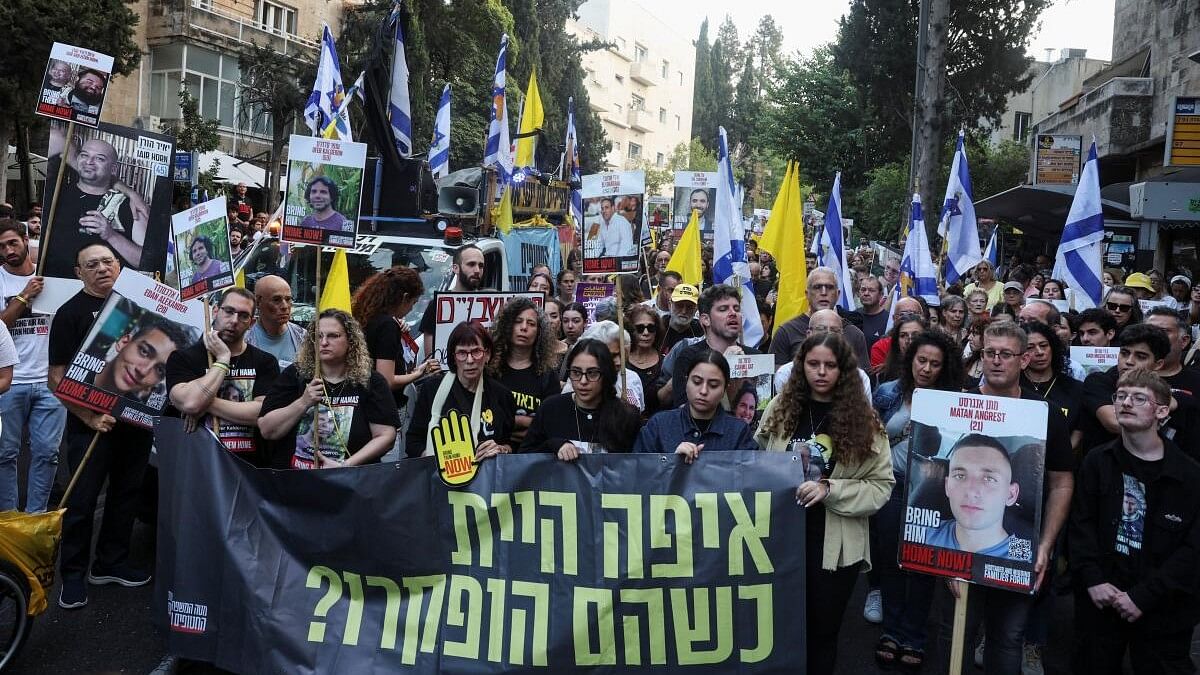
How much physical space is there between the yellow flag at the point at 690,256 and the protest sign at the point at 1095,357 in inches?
119

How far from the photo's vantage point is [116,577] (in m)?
5.71

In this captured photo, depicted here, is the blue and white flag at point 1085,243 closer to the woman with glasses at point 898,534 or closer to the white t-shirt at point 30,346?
the woman with glasses at point 898,534

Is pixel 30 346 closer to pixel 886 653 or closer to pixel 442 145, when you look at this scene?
pixel 886 653

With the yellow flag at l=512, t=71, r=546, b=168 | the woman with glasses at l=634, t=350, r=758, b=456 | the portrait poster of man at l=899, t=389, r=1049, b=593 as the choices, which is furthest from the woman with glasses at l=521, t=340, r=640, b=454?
the yellow flag at l=512, t=71, r=546, b=168

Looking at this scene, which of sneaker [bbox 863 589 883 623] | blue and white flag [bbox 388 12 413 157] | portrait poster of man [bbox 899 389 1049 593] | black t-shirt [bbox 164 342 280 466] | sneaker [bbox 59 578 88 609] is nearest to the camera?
portrait poster of man [bbox 899 389 1049 593]

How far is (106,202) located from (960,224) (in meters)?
8.19

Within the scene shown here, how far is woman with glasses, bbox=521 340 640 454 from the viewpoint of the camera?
186 inches

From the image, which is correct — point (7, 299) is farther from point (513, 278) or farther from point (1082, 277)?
point (1082, 277)

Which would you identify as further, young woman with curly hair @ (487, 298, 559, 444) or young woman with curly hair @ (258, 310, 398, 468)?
young woman with curly hair @ (487, 298, 559, 444)

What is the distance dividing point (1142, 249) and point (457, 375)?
14689mm

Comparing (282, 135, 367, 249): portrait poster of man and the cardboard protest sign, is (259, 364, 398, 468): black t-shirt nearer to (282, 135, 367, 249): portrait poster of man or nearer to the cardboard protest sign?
(282, 135, 367, 249): portrait poster of man

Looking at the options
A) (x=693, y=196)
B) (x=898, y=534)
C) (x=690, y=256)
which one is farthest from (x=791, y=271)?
(x=898, y=534)

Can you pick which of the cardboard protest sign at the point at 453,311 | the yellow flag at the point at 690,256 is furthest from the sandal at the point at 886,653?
the yellow flag at the point at 690,256

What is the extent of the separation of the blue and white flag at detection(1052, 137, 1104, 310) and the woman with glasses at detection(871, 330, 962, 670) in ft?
13.5
